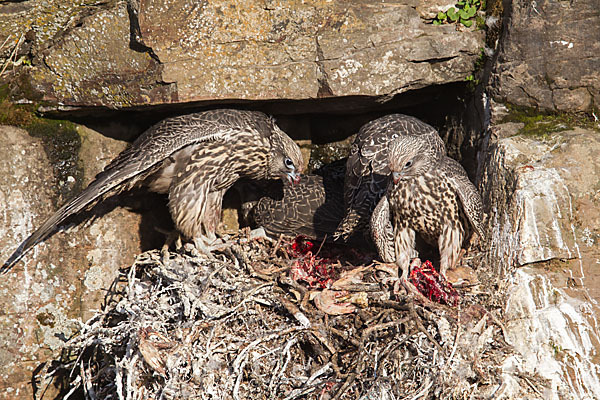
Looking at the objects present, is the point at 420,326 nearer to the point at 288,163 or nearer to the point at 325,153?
the point at 288,163

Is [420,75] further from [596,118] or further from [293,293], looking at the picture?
[293,293]

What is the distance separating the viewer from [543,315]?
3967 mm

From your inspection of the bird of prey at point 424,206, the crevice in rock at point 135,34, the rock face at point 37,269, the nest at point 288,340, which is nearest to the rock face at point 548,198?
the bird of prey at point 424,206

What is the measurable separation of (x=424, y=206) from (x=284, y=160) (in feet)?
3.83

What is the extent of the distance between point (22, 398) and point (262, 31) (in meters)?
3.01

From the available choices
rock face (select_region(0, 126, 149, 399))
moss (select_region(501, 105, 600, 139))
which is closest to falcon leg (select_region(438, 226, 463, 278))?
moss (select_region(501, 105, 600, 139))

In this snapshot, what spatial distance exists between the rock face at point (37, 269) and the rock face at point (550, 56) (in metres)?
2.95

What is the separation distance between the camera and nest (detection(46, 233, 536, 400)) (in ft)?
12.4

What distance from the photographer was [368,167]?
462 centimetres

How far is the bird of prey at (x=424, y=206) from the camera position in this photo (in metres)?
4.17

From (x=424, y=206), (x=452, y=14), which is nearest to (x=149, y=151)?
(x=424, y=206)

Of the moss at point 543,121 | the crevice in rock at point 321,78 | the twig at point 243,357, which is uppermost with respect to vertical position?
the crevice in rock at point 321,78

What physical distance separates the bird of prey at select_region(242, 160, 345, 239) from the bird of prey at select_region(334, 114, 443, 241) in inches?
12.8

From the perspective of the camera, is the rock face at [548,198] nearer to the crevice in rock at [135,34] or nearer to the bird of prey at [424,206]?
the bird of prey at [424,206]
